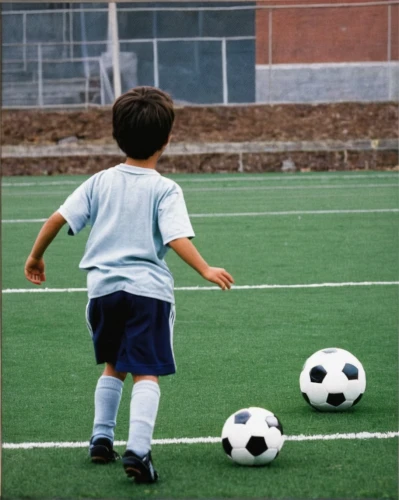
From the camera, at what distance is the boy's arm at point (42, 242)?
3.78 metres

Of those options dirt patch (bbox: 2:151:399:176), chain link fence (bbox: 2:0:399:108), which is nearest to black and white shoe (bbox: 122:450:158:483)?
dirt patch (bbox: 2:151:399:176)

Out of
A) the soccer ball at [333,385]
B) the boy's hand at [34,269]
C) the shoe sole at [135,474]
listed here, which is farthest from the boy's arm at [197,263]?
the soccer ball at [333,385]

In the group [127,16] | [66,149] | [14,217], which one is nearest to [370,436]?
[14,217]

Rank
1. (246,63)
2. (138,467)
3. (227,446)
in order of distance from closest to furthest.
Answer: (138,467), (227,446), (246,63)

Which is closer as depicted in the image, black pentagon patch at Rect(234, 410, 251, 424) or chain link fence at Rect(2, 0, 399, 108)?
black pentagon patch at Rect(234, 410, 251, 424)

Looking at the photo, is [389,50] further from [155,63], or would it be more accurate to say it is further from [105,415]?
[105,415]

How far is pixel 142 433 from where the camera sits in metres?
3.66

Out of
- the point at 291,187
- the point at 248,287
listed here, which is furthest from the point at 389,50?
the point at 248,287

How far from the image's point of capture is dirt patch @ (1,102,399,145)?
966 inches

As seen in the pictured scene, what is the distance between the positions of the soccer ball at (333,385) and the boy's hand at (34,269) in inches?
56.7

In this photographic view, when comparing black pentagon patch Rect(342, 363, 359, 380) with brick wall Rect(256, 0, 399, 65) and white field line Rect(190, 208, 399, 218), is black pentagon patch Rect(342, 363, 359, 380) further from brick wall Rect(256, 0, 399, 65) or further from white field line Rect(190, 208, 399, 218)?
brick wall Rect(256, 0, 399, 65)

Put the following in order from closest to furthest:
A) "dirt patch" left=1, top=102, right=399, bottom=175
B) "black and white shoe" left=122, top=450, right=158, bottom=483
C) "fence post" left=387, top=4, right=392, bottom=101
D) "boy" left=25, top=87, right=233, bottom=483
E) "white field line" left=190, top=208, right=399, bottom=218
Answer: "black and white shoe" left=122, top=450, right=158, bottom=483 < "boy" left=25, top=87, right=233, bottom=483 < "white field line" left=190, top=208, right=399, bottom=218 < "dirt patch" left=1, top=102, right=399, bottom=175 < "fence post" left=387, top=4, right=392, bottom=101

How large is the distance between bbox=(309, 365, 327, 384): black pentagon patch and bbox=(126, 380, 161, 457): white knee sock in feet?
4.08

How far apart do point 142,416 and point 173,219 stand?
0.69m
